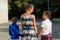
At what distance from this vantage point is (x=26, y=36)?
22.6ft

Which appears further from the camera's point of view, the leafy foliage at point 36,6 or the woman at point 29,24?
the leafy foliage at point 36,6

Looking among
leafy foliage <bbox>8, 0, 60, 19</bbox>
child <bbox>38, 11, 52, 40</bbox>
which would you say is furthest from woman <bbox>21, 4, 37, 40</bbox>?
leafy foliage <bbox>8, 0, 60, 19</bbox>

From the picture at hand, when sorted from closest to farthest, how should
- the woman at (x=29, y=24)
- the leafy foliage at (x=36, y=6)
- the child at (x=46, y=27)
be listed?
the woman at (x=29, y=24)
the child at (x=46, y=27)
the leafy foliage at (x=36, y=6)

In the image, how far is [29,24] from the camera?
681 centimetres

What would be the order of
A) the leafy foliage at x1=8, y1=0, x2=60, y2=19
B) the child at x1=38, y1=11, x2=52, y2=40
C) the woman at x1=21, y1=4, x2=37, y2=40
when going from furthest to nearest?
the leafy foliage at x1=8, y1=0, x2=60, y2=19, the child at x1=38, y1=11, x2=52, y2=40, the woman at x1=21, y1=4, x2=37, y2=40

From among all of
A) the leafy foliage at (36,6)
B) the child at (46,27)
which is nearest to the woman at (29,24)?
the child at (46,27)

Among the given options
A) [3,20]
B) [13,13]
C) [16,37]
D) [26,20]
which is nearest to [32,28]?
[26,20]

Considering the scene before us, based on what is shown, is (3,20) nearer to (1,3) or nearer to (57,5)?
(1,3)

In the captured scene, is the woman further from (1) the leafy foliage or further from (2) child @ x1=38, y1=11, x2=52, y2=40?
(1) the leafy foliage

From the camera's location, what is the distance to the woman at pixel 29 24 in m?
6.79

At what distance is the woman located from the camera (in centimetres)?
679

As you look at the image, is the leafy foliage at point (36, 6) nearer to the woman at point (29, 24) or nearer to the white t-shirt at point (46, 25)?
the white t-shirt at point (46, 25)

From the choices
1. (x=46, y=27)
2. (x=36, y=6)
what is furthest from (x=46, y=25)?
(x=36, y=6)

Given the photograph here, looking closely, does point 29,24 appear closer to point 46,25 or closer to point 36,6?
point 46,25
